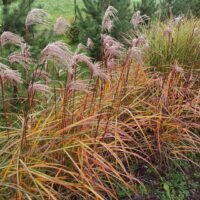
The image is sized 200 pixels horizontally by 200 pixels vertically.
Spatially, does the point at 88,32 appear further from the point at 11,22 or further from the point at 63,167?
the point at 63,167

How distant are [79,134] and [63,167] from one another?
0.98 feet

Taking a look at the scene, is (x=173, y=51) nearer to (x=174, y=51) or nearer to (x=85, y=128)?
(x=174, y=51)

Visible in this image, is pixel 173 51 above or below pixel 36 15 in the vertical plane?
below

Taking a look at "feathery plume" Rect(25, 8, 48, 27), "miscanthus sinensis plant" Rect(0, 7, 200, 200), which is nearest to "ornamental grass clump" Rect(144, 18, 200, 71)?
"miscanthus sinensis plant" Rect(0, 7, 200, 200)

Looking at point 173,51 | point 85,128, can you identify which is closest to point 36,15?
point 85,128

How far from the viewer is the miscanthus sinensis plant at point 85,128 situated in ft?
10.8

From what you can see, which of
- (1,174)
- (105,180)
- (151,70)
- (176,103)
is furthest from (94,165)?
(151,70)

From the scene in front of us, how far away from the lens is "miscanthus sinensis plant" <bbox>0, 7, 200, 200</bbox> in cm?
330

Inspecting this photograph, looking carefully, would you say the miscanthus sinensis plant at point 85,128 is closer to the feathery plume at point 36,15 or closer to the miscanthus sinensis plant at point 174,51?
the feathery plume at point 36,15

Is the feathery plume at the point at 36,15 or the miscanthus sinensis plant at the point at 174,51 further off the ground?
the feathery plume at the point at 36,15

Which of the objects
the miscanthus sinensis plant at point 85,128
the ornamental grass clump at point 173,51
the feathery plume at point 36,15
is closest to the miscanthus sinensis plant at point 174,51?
the ornamental grass clump at point 173,51

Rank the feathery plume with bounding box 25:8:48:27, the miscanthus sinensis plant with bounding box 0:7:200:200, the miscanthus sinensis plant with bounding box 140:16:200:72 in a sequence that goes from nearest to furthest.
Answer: the feathery plume with bounding box 25:8:48:27, the miscanthus sinensis plant with bounding box 0:7:200:200, the miscanthus sinensis plant with bounding box 140:16:200:72

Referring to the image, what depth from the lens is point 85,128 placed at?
393cm

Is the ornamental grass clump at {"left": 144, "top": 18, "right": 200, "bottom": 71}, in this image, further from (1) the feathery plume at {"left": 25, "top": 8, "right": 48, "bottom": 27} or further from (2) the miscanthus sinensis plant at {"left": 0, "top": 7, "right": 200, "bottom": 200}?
(1) the feathery plume at {"left": 25, "top": 8, "right": 48, "bottom": 27}
